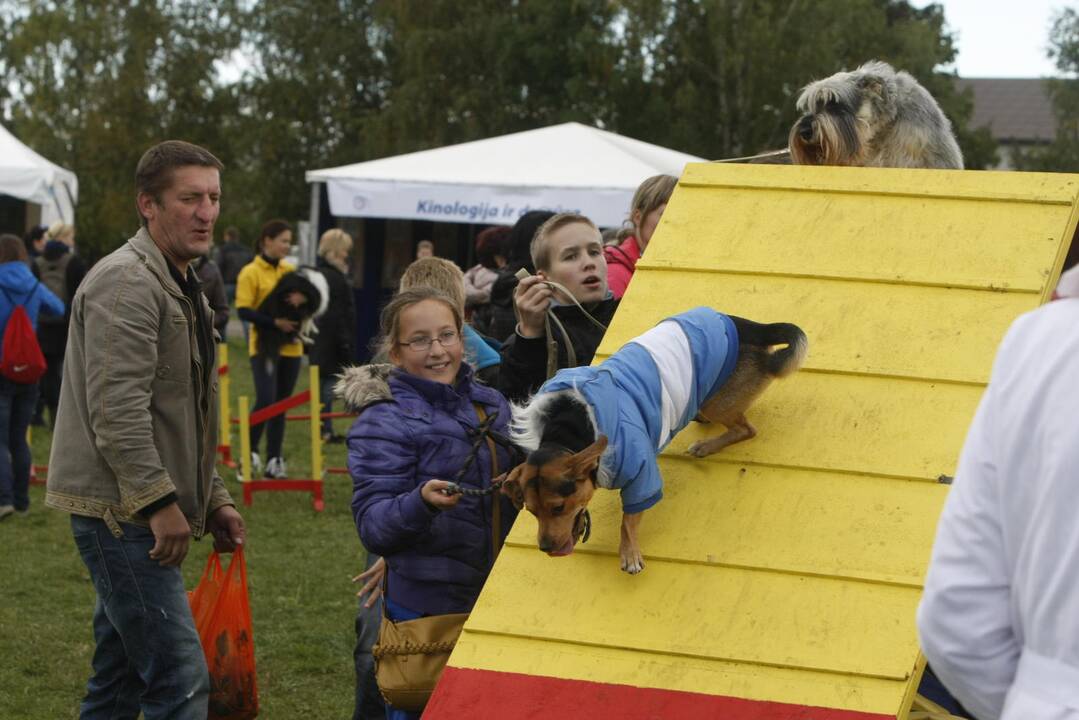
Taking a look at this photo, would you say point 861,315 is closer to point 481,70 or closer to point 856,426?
point 856,426

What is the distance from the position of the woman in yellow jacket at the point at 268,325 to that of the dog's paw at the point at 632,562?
7.05 metres

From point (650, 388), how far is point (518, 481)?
0.41 metres

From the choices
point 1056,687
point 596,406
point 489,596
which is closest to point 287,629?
point 489,596

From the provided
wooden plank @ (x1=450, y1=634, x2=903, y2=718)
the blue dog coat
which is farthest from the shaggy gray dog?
wooden plank @ (x1=450, y1=634, x2=903, y2=718)

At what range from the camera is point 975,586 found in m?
1.74

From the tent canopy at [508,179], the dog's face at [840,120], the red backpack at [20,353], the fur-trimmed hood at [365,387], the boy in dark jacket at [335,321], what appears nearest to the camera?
the fur-trimmed hood at [365,387]

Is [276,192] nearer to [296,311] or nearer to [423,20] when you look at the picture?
[423,20]

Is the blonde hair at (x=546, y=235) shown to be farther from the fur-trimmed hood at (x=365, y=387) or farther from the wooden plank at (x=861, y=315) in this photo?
the fur-trimmed hood at (x=365, y=387)

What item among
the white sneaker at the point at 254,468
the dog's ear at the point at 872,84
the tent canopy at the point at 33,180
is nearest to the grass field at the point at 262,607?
the white sneaker at the point at 254,468

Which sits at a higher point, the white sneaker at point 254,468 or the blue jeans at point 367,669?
the blue jeans at point 367,669

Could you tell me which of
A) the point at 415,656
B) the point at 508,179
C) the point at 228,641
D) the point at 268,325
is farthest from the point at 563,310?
the point at 508,179

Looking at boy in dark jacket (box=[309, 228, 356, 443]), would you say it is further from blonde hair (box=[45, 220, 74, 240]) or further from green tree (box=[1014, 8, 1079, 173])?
green tree (box=[1014, 8, 1079, 173])

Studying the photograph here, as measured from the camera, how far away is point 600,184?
487 inches

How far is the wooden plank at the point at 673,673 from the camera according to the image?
2.78 metres
